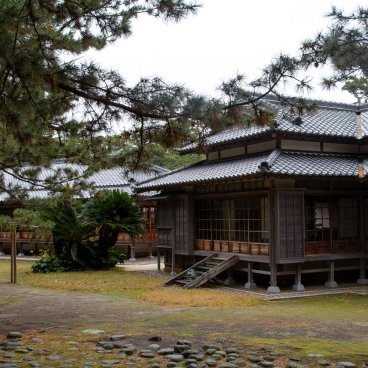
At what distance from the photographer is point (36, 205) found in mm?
Result: 13055

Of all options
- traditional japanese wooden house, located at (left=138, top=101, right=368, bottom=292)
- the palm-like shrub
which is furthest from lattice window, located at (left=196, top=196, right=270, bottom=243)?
the palm-like shrub

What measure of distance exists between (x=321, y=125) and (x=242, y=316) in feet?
27.1

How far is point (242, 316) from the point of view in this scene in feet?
37.3

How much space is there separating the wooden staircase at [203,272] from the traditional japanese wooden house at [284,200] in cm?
32


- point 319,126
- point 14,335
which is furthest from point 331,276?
point 14,335

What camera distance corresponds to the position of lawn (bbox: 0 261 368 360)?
8703 millimetres

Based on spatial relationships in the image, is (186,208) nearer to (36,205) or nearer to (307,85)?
(36,205)

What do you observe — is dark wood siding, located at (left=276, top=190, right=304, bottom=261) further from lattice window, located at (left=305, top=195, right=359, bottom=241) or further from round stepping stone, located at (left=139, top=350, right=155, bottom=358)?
round stepping stone, located at (left=139, top=350, right=155, bottom=358)

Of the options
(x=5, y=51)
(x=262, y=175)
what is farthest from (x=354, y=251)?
(x=5, y=51)

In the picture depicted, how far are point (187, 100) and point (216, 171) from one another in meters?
10.2

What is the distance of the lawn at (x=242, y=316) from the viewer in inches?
343

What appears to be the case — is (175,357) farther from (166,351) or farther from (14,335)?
(14,335)

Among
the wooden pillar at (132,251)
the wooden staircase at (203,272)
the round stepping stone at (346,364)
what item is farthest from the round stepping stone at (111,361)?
the wooden pillar at (132,251)

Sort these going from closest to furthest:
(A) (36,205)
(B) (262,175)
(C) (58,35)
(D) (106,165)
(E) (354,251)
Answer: (C) (58,35) → (D) (106,165) → (A) (36,205) → (B) (262,175) → (E) (354,251)
